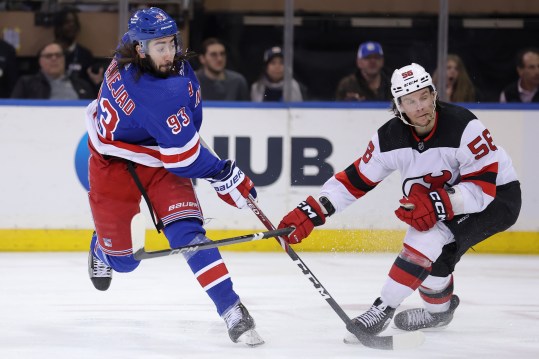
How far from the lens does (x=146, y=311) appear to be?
403 centimetres

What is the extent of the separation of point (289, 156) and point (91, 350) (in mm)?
2592

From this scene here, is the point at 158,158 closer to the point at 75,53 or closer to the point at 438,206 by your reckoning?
the point at 438,206

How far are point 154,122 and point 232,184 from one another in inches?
12.2

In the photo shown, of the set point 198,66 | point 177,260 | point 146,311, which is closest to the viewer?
point 146,311

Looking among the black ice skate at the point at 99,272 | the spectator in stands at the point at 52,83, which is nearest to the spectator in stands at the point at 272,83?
the spectator in stands at the point at 52,83

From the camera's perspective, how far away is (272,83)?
5859 millimetres

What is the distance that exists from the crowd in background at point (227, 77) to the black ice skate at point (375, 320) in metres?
2.54

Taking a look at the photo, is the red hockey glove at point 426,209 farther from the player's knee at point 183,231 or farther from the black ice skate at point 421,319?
the player's knee at point 183,231

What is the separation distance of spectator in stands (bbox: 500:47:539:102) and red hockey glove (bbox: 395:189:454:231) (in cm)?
266

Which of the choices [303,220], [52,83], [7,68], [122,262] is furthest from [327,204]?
[7,68]

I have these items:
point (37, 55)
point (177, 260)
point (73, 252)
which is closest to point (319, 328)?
point (177, 260)

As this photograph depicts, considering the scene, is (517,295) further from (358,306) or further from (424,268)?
(424,268)

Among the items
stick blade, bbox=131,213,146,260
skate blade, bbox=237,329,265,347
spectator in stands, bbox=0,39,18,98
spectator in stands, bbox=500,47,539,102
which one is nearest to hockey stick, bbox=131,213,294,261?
stick blade, bbox=131,213,146,260

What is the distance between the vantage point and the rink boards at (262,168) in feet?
18.6
